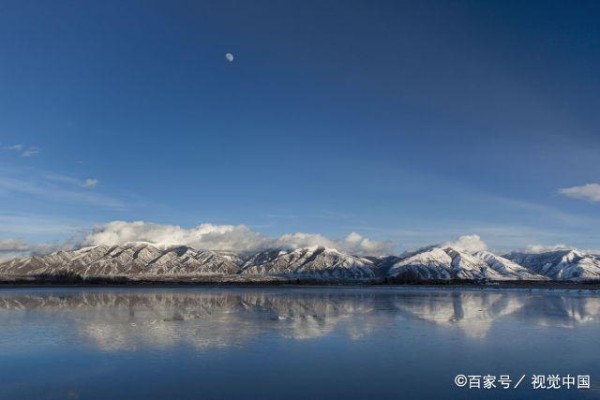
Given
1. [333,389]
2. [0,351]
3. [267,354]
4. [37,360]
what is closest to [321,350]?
[267,354]

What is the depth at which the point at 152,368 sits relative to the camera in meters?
23.3

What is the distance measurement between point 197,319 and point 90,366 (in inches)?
851

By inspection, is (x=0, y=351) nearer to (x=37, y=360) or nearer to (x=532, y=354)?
(x=37, y=360)

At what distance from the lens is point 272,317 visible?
1896 inches

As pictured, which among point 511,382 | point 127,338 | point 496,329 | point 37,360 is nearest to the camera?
point 511,382

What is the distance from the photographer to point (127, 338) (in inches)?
1287

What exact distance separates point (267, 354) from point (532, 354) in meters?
14.3

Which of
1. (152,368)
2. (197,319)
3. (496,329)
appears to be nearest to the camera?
(152,368)

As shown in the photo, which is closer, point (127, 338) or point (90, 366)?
point (90, 366)

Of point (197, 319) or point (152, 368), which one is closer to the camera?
point (152, 368)

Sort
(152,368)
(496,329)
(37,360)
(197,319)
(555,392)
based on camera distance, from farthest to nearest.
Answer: (197,319), (496,329), (37,360), (152,368), (555,392)

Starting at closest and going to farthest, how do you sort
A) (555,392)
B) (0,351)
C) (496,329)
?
(555,392)
(0,351)
(496,329)

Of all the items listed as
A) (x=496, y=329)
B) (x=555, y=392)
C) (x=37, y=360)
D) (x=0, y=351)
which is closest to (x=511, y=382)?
(x=555, y=392)

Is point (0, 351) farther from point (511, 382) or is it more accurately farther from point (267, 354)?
point (511, 382)
